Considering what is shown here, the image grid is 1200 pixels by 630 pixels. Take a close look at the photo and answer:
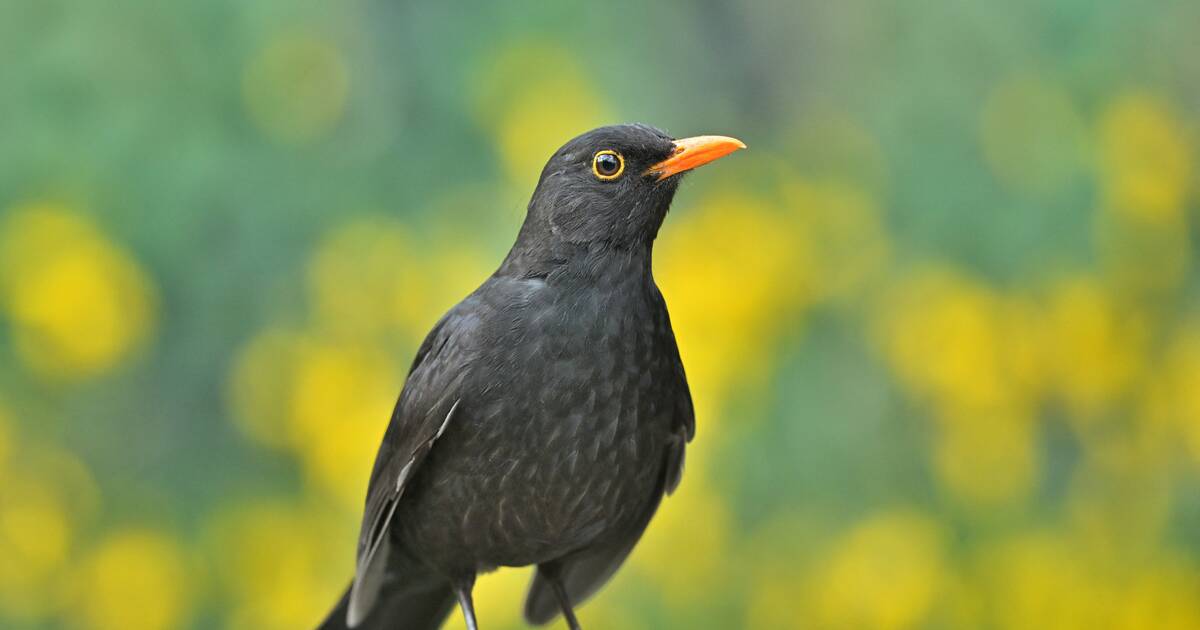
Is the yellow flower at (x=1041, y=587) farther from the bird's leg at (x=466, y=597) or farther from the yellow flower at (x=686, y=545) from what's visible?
the bird's leg at (x=466, y=597)

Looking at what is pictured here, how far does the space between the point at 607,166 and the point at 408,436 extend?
0.68 m

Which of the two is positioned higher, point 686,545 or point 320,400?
point 320,400

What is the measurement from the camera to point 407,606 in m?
3.44

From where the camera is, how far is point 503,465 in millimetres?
2857

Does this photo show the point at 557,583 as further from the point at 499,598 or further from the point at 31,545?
the point at 31,545

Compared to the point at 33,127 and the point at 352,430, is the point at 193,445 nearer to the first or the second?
the point at 352,430

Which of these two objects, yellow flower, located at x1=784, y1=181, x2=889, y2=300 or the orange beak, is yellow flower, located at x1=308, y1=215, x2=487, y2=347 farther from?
the orange beak

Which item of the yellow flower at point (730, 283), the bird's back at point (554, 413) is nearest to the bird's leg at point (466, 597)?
the bird's back at point (554, 413)

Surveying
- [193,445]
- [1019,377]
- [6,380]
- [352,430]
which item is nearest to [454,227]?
[352,430]

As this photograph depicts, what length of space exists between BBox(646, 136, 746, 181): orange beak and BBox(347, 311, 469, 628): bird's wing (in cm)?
51

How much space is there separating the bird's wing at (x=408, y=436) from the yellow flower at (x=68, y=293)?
1883 mm

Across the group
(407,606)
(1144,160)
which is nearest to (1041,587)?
(1144,160)

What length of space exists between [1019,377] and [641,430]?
206 centimetres

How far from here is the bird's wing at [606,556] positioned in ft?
10.1
